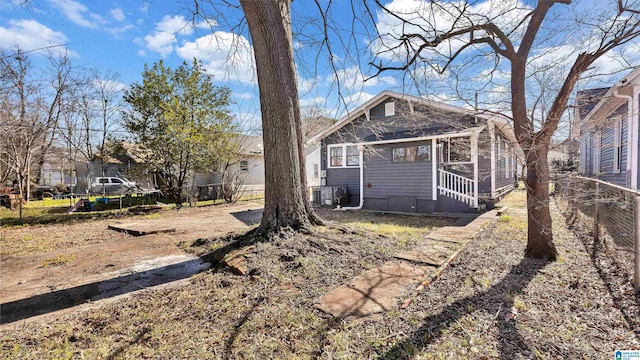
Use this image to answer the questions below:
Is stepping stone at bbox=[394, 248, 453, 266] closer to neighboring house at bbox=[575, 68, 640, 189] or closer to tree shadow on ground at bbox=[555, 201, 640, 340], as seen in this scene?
tree shadow on ground at bbox=[555, 201, 640, 340]

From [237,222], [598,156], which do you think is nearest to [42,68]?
[237,222]

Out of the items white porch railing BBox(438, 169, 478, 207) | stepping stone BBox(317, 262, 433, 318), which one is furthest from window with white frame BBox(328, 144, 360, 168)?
stepping stone BBox(317, 262, 433, 318)

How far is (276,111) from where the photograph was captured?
4539 millimetres

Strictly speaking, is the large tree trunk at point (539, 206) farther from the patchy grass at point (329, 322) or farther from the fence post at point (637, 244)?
the fence post at point (637, 244)

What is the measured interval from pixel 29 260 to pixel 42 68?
48.3ft

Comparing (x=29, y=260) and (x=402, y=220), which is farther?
(x=402, y=220)

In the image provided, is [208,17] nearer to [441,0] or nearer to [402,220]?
[441,0]

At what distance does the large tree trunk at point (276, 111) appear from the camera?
4.54m

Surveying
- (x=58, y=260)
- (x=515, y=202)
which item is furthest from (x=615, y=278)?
(x=515, y=202)

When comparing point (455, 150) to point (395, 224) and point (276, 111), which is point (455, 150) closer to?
point (395, 224)

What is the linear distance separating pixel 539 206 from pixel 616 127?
7.21 metres

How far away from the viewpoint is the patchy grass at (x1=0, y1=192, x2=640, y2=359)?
2.13 m

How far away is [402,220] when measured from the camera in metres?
8.46

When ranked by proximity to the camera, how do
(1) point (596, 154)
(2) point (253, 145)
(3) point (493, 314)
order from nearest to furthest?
(3) point (493, 314)
(1) point (596, 154)
(2) point (253, 145)
